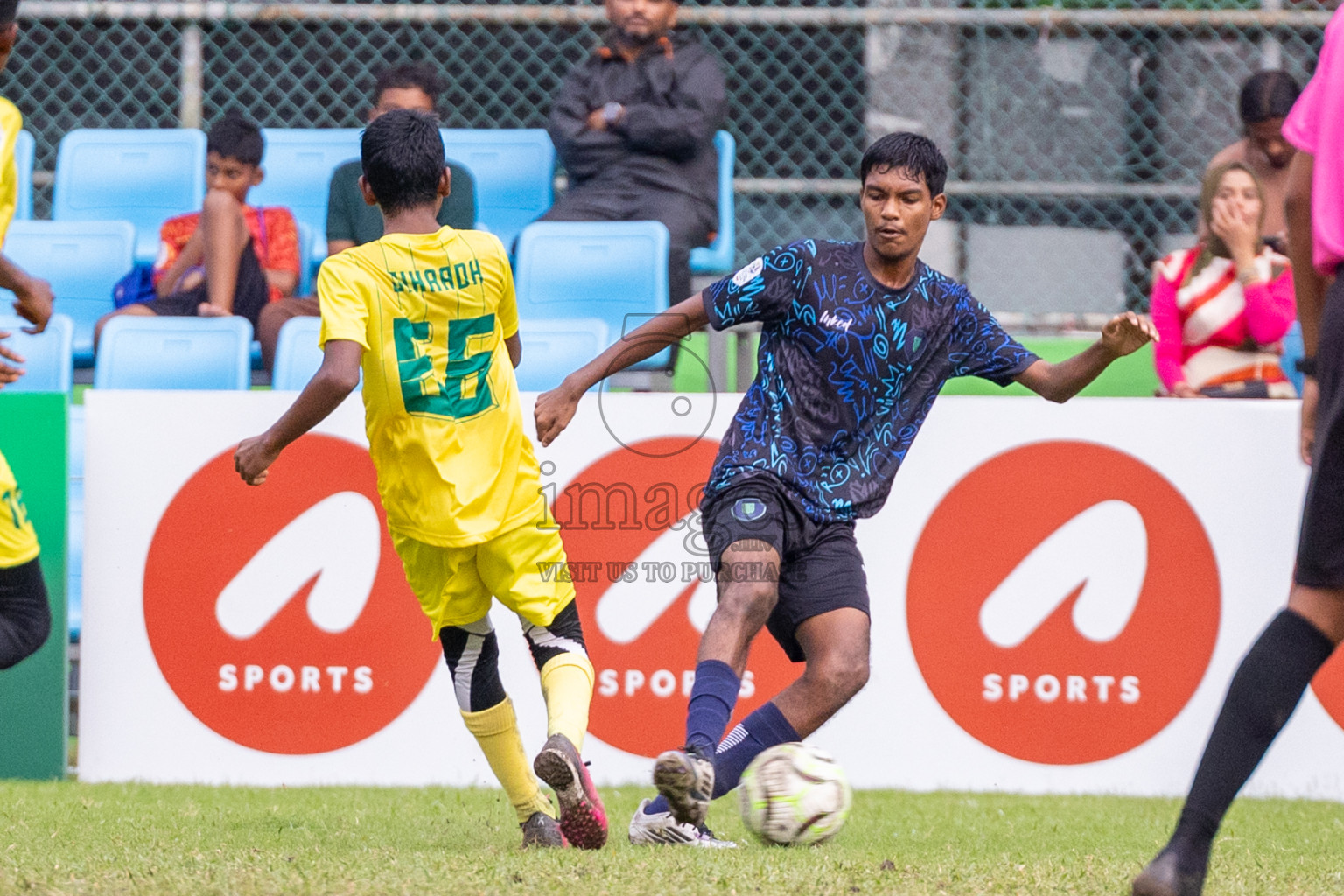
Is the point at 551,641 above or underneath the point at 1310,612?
underneath

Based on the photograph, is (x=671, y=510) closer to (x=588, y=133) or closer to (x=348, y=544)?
(x=348, y=544)

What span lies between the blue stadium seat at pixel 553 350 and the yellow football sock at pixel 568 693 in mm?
2260

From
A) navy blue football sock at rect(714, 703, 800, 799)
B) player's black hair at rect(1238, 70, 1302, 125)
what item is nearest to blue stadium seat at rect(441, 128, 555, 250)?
player's black hair at rect(1238, 70, 1302, 125)

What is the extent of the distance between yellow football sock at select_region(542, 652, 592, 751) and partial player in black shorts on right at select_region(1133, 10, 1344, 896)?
152 cm

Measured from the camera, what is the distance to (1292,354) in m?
7.29

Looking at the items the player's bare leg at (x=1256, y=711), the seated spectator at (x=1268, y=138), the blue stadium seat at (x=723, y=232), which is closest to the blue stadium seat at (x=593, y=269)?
the blue stadium seat at (x=723, y=232)

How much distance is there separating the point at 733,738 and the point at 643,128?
13.8ft

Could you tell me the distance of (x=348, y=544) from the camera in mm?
5543

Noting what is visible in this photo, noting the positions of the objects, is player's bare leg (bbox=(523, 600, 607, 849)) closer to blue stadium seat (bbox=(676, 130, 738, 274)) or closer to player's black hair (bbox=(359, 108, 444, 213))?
player's black hair (bbox=(359, 108, 444, 213))

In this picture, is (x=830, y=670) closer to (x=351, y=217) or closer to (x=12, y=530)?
(x=12, y=530)

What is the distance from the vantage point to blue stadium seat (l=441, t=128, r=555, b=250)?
8.20 metres

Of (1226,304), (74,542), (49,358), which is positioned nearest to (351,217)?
(49,358)

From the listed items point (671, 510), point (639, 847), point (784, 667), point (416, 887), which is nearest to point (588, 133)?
point (671, 510)

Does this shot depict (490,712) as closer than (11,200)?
Yes
